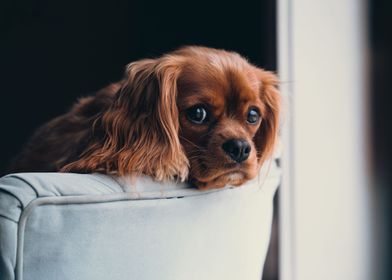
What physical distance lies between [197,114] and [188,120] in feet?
0.10

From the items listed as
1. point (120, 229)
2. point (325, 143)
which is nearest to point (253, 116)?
point (120, 229)

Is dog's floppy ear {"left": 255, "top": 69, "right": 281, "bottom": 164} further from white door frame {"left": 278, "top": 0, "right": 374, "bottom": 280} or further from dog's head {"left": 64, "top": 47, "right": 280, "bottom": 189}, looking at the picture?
white door frame {"left": 278, "top": 0, "right": 374, "bottom": 280}

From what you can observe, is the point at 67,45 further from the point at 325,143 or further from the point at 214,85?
the point at 214,85

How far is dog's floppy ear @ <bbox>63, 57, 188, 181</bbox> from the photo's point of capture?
1331 millimetres

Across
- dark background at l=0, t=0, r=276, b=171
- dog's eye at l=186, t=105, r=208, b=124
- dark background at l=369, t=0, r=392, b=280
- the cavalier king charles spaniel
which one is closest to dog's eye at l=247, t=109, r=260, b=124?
the cavalier king charles spaniel

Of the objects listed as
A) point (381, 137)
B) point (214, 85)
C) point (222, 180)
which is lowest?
point (381, 137)

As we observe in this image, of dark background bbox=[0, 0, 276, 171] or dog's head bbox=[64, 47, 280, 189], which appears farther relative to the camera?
dark background bbox=[0, 0, 276, 171]

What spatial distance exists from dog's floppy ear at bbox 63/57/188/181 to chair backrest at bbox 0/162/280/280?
10 cm

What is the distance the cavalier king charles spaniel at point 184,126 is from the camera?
1.37m

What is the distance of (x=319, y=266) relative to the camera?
2.52m

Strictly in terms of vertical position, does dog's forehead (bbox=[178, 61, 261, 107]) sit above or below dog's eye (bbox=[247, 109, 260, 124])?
above

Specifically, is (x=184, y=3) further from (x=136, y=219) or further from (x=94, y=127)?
(x=136, y=219)

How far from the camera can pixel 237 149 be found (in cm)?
144

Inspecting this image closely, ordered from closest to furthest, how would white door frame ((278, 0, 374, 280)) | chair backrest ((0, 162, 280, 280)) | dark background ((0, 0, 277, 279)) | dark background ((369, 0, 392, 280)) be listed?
chair backrest ((0, 162, 280, 280)) < white door frame ((278, 0, 374, 280)) < dark background ((369, 0, 392, 280)) < dark background ((0, 0, 277, 279))
